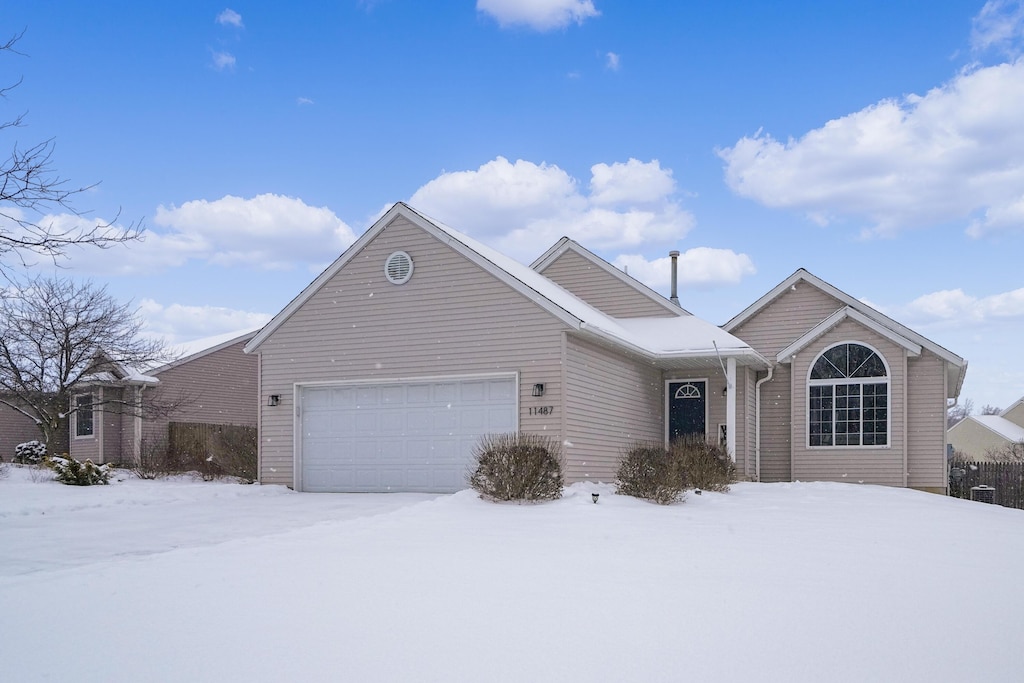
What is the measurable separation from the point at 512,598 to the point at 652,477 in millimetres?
6406

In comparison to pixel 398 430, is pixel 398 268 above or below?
above

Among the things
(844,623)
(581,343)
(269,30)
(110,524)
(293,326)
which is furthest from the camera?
(269,30)

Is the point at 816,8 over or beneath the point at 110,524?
over

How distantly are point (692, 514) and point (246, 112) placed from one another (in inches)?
541

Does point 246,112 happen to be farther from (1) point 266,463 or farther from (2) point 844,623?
(2) point 844,623

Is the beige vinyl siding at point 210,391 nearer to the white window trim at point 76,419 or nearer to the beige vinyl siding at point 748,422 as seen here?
the white window trim at point 76,419

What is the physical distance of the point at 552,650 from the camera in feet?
18.4

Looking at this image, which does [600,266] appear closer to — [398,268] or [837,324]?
[837,324]

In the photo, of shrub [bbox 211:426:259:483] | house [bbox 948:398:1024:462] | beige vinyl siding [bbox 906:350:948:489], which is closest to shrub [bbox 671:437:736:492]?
beige vinyl siding [bbox 906:350:948:489]

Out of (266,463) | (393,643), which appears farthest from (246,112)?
(393,643)

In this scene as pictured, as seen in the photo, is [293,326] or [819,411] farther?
[819,411]

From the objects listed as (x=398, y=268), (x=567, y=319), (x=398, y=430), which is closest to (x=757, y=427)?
(x=567, y=319)

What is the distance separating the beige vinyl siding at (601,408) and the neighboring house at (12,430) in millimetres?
22214

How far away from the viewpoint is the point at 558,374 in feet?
48.6
